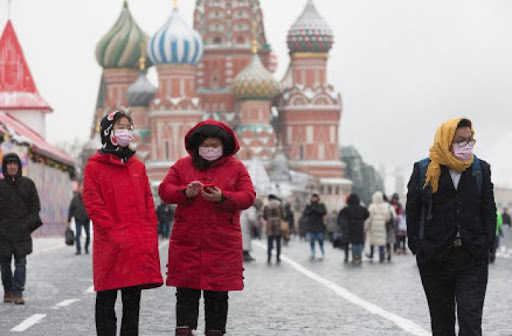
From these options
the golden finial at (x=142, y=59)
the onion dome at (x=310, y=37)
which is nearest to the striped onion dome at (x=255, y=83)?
the onion dome at (x=310, y=37)

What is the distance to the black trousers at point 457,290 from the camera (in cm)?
780

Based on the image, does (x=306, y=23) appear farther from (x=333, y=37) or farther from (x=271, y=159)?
(x=271, y=159)

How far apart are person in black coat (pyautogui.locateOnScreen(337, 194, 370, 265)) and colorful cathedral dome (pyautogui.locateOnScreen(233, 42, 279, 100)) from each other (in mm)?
81336

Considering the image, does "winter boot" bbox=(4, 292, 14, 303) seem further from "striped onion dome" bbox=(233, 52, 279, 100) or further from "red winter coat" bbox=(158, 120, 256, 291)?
"striped onion dome" bbox=(233, 52, 279, 100)

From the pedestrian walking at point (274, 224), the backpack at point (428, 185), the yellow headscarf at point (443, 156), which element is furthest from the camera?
the pedestrian walking at point (274, 224)

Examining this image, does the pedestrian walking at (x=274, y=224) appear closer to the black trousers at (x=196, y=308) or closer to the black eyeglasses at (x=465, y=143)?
the black trousers at (x=196, y=308)

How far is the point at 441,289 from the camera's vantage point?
7961mm

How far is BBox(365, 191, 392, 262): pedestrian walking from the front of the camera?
85.1ft

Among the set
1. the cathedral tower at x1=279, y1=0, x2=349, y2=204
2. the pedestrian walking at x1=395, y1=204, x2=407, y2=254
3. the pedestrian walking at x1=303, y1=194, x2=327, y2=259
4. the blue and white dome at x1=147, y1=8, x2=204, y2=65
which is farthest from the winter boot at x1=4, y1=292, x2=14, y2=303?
the cathedral tower at x1=279, y1=0, x2=349, y2=204

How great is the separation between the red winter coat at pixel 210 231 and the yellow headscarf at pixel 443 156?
996 mm

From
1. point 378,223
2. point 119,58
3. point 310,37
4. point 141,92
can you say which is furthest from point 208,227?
point 119,58

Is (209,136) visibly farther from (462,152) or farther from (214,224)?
(462,152)

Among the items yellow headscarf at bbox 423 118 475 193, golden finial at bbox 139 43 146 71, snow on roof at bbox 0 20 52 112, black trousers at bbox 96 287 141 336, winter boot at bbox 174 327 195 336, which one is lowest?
winter boot at bbox 174 327 195 336

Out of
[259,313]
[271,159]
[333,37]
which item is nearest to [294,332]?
[259,313]
